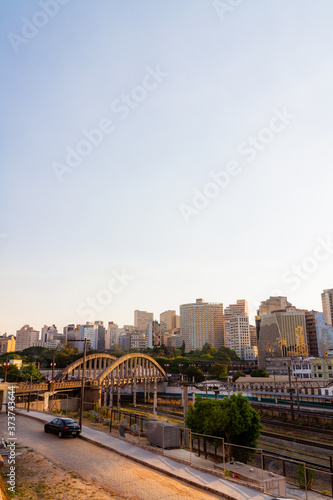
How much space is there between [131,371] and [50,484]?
92.0 m

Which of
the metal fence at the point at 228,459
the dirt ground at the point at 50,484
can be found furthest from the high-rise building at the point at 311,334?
the dirt ground at the point at 50,484

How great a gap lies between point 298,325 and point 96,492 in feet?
601

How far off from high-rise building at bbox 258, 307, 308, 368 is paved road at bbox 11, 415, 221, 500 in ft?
529

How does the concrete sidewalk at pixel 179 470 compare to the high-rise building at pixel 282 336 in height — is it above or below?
below

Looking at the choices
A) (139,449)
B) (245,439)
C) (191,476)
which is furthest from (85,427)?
(191,476)

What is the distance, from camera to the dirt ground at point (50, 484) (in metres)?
14.5

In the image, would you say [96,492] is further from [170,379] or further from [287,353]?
[287,353]

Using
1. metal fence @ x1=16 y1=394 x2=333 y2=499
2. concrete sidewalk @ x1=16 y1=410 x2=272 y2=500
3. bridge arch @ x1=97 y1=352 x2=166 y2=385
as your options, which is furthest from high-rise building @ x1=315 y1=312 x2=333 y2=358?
concrete sidewalk @ x1=16 y1=410 x2=272 y2=500

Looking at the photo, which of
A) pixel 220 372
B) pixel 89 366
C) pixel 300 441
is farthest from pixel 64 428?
pixel 220 372

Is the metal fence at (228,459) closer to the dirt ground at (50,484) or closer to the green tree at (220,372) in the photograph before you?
the dirt ground at (50,484)

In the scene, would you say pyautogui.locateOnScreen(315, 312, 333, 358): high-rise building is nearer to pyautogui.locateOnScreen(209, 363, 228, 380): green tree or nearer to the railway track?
pyautogui.locateOnScreen(209, 363, 228, 380): green tree

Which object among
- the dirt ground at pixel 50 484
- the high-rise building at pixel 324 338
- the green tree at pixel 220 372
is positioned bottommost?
the green tree at pixel 220 372

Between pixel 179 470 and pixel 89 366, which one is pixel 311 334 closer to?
pixel 89 366

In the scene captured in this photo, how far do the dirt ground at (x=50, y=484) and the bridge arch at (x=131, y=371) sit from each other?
218 feet
